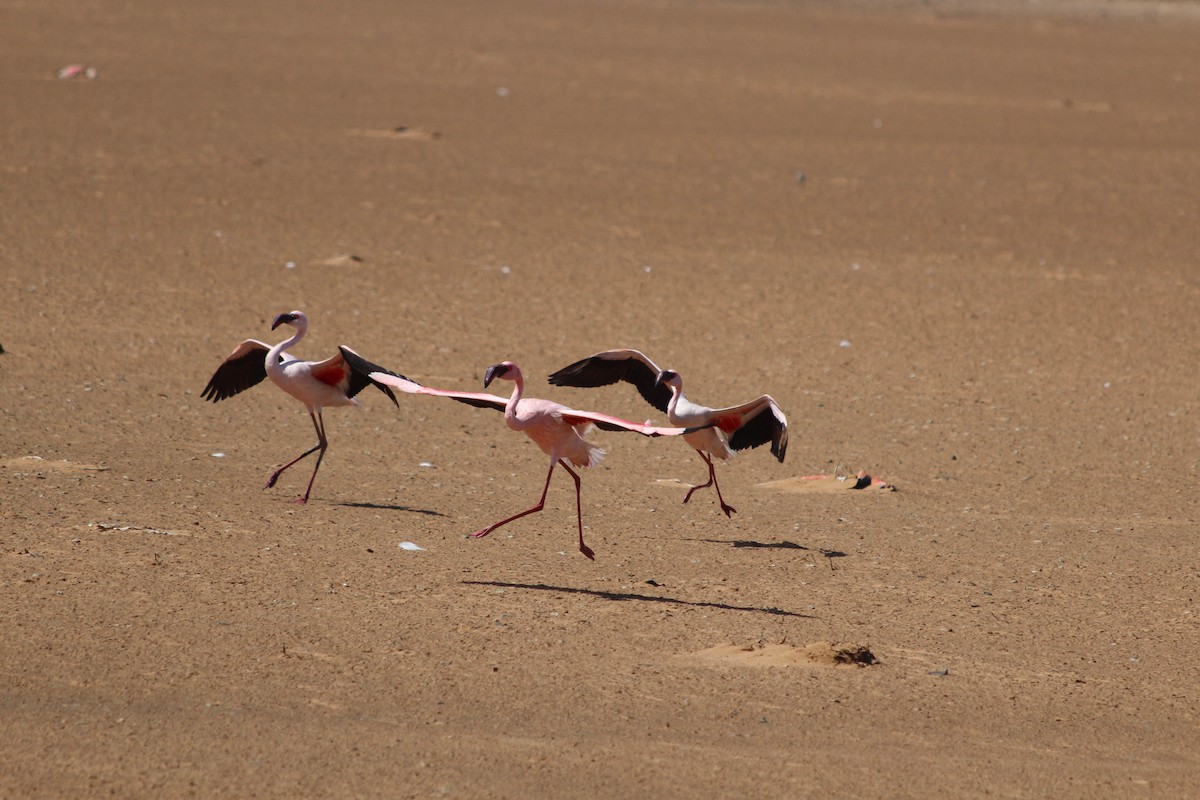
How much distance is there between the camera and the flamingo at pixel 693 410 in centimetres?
847

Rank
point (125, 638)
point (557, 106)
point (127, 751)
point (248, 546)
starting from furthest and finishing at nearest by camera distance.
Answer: point (557, 106), point (248, 546), point (125, 638), point (127, 751)

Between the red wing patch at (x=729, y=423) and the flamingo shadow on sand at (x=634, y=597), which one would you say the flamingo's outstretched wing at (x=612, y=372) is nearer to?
the red wing patch at (x=729, y=423)

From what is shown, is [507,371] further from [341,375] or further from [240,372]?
[240,372]

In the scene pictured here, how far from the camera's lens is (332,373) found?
361 inches

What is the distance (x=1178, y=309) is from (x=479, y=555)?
31.8 feet

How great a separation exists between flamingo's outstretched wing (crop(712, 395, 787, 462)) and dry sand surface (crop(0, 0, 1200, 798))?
58 cm

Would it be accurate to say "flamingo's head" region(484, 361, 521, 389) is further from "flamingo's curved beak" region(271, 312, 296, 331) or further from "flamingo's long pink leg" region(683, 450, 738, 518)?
"flamingo's curved beak" region(271, 312, 296, 331)

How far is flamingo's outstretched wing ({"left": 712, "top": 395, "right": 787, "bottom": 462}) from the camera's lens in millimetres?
8352

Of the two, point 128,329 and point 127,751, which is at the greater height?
point 127,751

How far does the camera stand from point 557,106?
24.6m

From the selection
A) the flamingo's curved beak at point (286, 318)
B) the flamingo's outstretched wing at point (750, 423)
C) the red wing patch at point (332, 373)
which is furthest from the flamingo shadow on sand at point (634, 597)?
the flamingo's curved beak at point (286, 318)

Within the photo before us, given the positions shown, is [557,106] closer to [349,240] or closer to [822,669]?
[349,240]

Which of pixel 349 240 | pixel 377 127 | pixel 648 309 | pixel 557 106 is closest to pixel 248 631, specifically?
pixel 648 309

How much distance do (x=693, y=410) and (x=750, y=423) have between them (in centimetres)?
35
